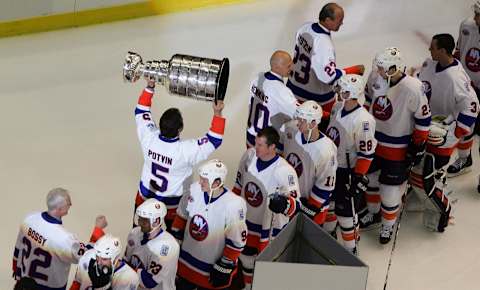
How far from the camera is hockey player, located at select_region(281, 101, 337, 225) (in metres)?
4.82

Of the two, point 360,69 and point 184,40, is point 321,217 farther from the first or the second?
point 184,40

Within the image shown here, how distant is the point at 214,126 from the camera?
15.6 ft

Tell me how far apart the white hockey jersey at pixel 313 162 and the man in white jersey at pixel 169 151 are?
40 centimetres

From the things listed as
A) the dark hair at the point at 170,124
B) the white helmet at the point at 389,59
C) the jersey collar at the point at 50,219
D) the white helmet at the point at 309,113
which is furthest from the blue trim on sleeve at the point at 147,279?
the white helmet at the point at 389,59

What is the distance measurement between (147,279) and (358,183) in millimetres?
1367

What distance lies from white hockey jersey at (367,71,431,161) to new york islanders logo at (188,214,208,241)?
1374 mm

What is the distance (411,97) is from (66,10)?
3321 mm

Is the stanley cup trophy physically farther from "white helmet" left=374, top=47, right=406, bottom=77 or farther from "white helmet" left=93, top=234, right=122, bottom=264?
"white helmet" left=93, top=234, right=122, bottom=264

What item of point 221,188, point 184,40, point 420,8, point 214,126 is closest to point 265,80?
point 214,126

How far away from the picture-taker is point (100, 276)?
3994mm

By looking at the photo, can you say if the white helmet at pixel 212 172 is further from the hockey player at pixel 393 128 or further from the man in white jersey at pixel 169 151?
the hockey player at pixel 393 128

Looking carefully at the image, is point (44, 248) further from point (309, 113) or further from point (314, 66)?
point (314, 66)

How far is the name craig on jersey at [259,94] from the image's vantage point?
17.2 feet

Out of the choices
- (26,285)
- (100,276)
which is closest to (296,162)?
(100,276)
